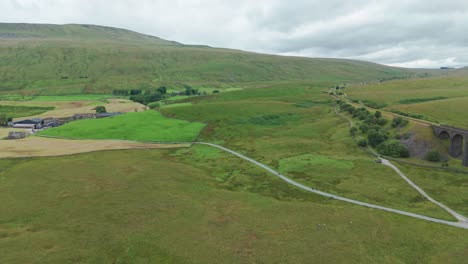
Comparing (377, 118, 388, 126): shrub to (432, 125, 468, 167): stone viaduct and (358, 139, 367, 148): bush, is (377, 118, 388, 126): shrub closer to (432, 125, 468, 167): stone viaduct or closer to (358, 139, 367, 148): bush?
(358, 139, 367, 148): bush

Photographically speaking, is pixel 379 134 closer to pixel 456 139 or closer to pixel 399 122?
pixel 399 122

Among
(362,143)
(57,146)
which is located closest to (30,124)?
(57,146)

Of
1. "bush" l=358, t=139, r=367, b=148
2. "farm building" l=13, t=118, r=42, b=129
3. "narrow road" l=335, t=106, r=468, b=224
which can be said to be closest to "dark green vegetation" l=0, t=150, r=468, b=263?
"narrow road" l=335, t=106, r=468, b=224

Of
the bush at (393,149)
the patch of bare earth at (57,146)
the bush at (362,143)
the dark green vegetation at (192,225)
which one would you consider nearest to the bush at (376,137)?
the bush at (362,143)

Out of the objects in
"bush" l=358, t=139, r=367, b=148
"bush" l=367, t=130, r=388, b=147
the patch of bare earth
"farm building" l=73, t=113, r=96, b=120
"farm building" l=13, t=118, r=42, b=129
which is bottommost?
the patch of bare earth

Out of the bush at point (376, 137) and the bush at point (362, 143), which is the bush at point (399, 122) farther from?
the bush at point (362, 143)
